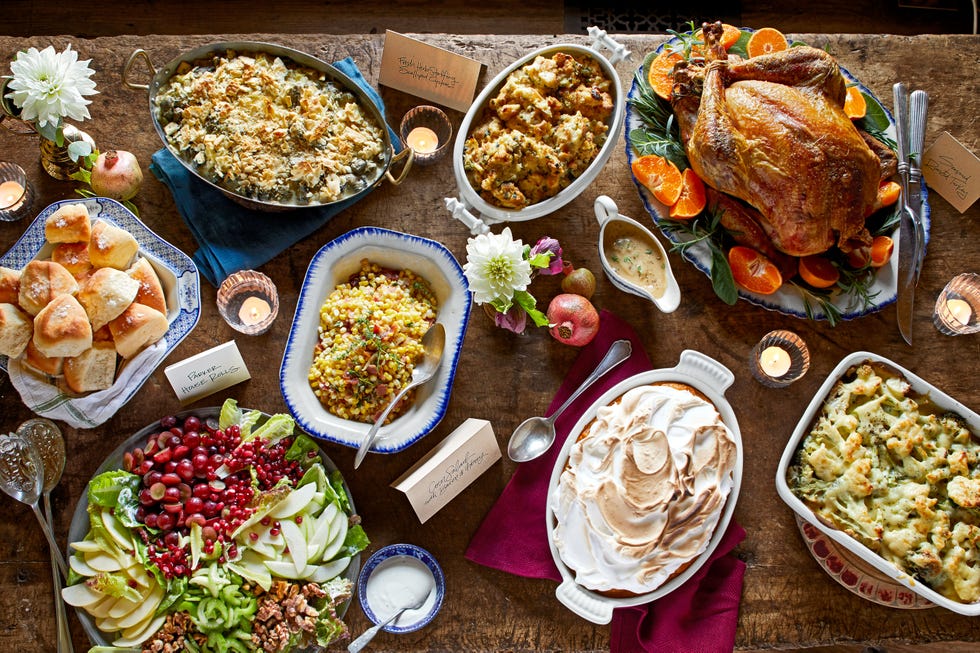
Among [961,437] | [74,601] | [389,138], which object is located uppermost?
[389,138]

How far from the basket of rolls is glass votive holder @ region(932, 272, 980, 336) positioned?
2.49 metres

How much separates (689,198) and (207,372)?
5.37 feet

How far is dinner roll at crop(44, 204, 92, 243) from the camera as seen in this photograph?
6.89ft

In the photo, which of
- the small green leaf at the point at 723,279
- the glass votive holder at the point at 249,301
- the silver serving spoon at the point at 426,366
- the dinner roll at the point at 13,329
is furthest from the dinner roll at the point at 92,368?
the small green leaf at the point at 723,279

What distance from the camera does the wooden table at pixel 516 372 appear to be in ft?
7.67

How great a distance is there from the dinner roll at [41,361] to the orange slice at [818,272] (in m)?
2.30

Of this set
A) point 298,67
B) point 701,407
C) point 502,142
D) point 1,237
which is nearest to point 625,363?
point 701,407

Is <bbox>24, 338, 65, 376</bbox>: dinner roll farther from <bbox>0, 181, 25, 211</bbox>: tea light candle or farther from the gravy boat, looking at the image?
the gravy boat

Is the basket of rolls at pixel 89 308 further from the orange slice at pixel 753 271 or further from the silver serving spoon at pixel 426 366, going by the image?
the orange slice at pixel 753 271

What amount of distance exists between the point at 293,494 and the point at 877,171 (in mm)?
2073

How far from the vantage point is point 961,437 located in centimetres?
226

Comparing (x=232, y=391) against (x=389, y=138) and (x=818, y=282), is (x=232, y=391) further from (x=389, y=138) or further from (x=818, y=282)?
(x=818, y=282)

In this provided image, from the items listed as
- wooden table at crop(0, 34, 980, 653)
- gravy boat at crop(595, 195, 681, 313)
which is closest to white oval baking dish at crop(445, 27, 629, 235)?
gravy boat at crop(595, 195, 681, 313)

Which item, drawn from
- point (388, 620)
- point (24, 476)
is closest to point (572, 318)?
point (388, 620)
